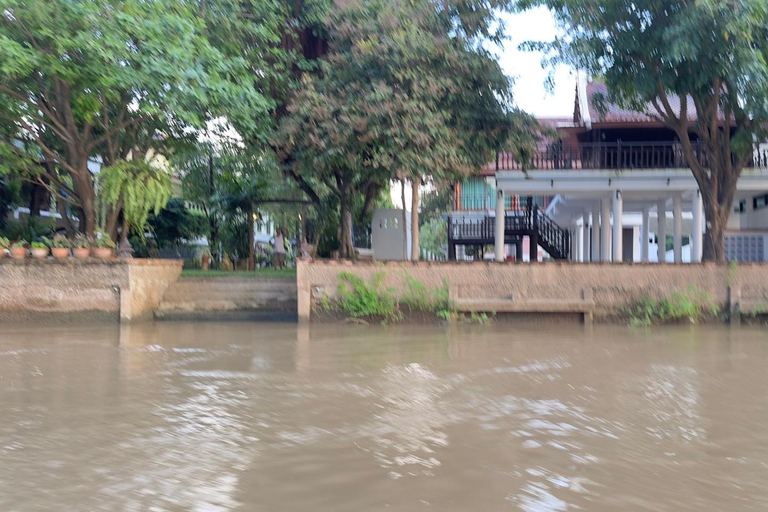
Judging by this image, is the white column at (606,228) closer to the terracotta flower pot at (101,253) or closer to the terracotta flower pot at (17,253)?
the terracotta flower pot at (101,253)

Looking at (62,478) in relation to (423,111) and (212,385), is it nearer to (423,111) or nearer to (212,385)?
(212,385)

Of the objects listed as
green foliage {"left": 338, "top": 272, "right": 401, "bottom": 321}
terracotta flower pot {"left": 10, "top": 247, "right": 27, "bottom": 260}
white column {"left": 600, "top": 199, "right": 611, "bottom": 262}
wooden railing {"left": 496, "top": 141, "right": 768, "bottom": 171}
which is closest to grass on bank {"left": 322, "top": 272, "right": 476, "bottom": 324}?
green foliage {"left": 338, "top": 272, "right": 401, "bottom": 321}

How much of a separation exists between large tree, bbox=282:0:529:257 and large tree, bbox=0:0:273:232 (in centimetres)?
145

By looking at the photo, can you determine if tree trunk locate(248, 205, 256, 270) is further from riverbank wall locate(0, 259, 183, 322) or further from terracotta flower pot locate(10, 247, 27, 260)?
terracotta flower pot locate(10, 247, 27, 260)

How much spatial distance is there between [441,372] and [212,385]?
2.51 m

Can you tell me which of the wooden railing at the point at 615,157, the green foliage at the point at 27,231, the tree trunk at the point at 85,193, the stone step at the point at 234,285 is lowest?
the stone step at the point at 234,285

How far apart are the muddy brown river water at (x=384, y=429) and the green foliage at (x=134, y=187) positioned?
5531mm

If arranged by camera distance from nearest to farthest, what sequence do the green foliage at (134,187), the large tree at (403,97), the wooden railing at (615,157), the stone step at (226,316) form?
the large tree at (403,97) → the stone step at (226,316) → the green foliage at (134,187) → the wooden railing at (615,157)

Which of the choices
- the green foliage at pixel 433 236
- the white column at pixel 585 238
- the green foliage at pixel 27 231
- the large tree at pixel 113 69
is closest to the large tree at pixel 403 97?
the large tree at pixel 113 69

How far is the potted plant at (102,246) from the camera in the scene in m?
14.6

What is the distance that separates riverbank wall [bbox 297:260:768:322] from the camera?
1390 cm

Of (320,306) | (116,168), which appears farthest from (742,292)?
(116,168)

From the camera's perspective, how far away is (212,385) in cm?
737

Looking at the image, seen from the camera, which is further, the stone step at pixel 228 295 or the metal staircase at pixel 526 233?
the metal staircase at pixel 526 233
